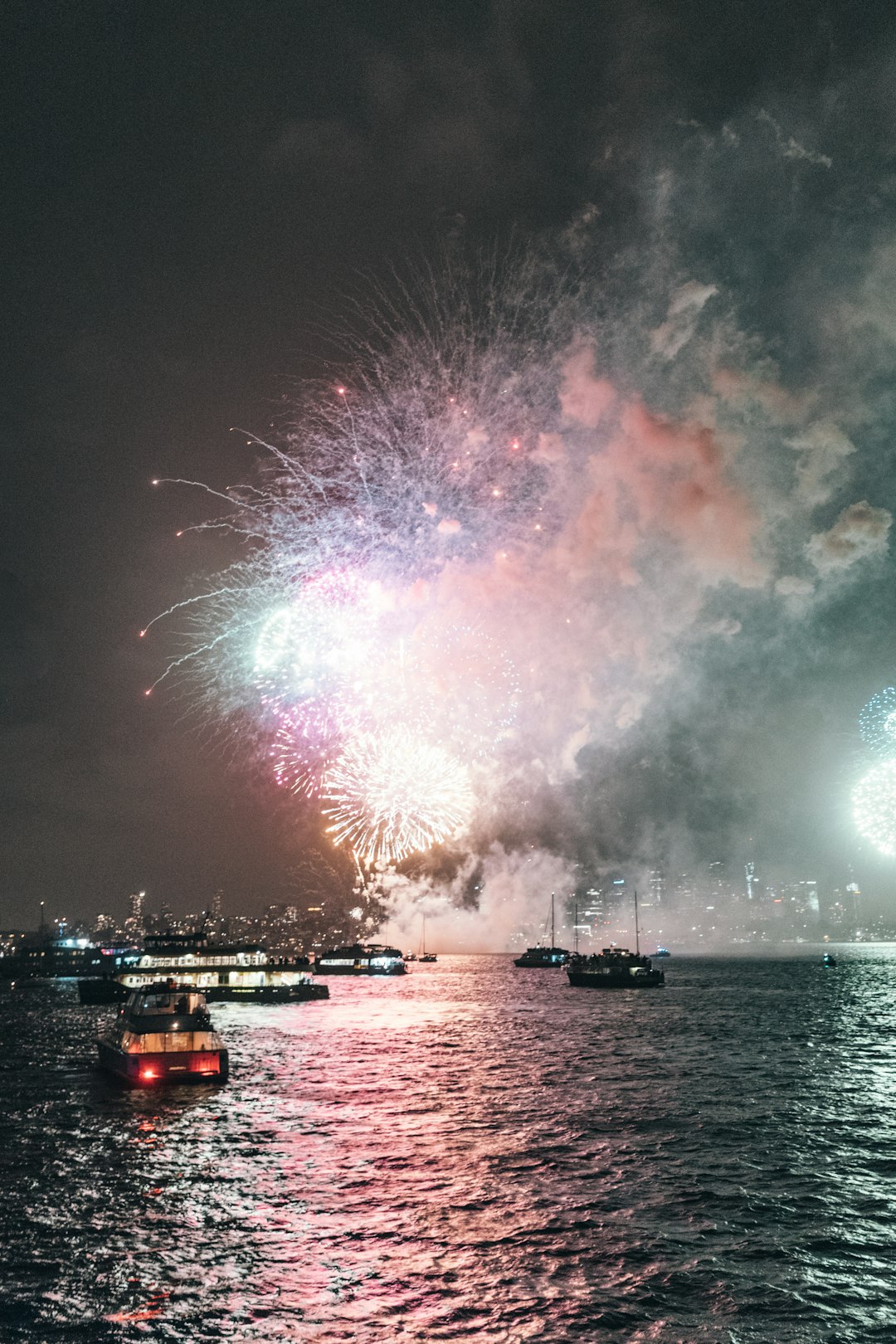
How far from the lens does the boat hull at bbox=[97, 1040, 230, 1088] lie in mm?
47344

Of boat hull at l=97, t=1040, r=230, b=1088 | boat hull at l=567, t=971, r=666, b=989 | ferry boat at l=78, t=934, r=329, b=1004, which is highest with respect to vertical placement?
boat hull at l=97, t=1040, r=230, b=1088

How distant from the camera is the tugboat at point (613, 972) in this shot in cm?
14338

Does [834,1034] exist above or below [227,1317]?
below

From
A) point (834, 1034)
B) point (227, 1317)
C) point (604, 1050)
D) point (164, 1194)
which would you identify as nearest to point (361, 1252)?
point (227, 1317)

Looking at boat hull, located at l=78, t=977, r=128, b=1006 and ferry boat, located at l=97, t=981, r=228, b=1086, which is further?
boat hull, located at l=78, t=977, r=128, b=1006

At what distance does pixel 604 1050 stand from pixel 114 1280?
1907 inches

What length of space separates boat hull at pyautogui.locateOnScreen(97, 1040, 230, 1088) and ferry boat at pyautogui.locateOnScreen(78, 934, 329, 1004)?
71529mm

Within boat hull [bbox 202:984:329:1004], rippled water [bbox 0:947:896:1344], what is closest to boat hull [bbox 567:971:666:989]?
boat hull [bbox 202:984:329:1004]

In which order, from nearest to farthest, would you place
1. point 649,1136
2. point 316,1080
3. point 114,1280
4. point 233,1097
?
point 114,1280, point 649,1136, point 233,1097, point 316,1080

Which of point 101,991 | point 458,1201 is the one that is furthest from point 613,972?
point 458,1201

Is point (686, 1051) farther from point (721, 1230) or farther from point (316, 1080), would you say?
point (721, 1230)

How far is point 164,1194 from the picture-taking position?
1064 inches

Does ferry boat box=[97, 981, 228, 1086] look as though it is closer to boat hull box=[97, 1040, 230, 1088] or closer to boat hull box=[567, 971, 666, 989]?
boat hull box=[97, 1040, 230, 1088]

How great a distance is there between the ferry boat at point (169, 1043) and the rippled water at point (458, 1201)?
1248 millimetres
